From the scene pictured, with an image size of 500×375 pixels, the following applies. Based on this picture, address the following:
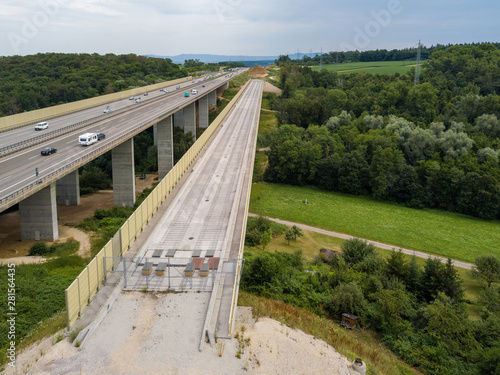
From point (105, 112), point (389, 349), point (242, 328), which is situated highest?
point (105, 112)

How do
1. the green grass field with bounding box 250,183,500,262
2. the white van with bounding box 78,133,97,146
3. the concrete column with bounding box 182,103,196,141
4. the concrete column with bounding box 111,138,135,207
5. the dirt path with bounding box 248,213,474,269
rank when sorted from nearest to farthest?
1. the white van with bounding box 78,133,97,146
2. the dirt path with bounding box 248,213,474,269
3. the green grass field with bounding box 250,183,500,262
4. the concrete column with bounding box 111,138,135,207
5. the concrete column with bounding box 182,103,196,141

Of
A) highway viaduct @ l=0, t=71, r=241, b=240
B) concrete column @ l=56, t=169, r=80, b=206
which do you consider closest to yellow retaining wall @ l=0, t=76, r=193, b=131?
highway viaduct @ l=0, t=71, r=241, b=240

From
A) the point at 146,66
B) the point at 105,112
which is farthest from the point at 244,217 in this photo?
the point at 146,66

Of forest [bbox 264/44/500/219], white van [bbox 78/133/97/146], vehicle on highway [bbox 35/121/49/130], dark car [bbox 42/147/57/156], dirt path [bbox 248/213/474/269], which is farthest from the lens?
forest [bbox 264/44/500/219]

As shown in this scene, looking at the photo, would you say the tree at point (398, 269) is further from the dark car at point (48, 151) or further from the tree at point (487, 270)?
the dark car at point (48, 151)

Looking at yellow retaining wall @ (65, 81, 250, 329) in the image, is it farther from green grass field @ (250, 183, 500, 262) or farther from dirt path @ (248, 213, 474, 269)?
green grass field @ (250, 183, 500, 262)

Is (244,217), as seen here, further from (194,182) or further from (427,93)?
(427,93)
